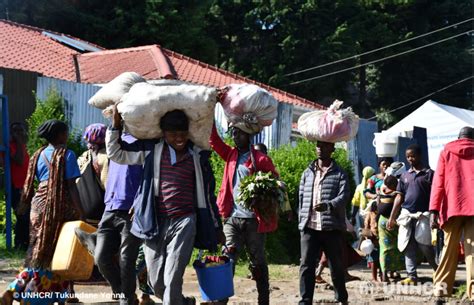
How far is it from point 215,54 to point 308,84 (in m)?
5.84

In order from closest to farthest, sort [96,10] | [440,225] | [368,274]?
[440,225] < [368,274] < [96,10]

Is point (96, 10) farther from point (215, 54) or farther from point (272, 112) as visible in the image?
point (272, 112)

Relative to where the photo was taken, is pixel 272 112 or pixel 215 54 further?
pixel 215 54

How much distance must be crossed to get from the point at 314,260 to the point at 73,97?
8.53 meters

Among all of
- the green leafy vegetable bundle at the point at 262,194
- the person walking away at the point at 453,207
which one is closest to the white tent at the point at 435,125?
the person walking away at the point at 453,207

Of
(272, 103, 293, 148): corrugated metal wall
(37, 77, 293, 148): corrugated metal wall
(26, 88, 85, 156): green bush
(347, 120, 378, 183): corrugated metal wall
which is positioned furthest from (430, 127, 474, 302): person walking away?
(347, 120, 378, 183): corrugated metal wall

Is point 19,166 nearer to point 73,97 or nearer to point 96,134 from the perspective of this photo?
point 73,97

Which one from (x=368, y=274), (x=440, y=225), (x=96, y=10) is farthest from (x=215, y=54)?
(x=440, y=225)

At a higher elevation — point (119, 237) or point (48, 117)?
point (48, 117)

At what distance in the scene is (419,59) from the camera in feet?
131

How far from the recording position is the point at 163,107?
6523 mm

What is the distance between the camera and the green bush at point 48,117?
13.8m

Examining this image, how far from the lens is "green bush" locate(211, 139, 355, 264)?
42.7ft

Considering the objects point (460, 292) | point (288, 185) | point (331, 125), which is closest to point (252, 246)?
point (331, 125)
